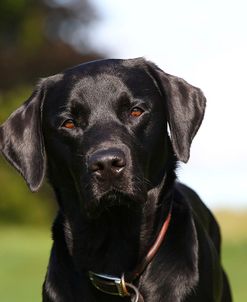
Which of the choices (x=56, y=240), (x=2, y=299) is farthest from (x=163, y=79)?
(x=2, y=299)

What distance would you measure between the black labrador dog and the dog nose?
0.41 feet

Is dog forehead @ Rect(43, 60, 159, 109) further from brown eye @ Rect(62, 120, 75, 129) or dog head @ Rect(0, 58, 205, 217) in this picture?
brown eye @ Rect(62, 120, 75, 129)

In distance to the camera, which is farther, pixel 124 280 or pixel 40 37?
pixel 40 37

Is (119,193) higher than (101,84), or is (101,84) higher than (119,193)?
(101,84)

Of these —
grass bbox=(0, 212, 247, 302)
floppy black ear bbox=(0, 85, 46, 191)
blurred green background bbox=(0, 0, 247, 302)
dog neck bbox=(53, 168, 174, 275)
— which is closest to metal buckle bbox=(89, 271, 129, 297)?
dog neck bbox=(53, 168, 174, 275)

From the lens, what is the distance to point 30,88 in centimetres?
3719

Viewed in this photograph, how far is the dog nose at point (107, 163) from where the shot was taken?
500 cm

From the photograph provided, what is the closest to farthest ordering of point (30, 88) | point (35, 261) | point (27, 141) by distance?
point (27, 141)
point (35, 261)
point (30, 88)

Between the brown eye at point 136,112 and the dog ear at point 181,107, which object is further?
the dog ear at point 181,107

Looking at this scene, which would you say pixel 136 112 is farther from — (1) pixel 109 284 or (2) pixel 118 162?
(1) pixel 109 284

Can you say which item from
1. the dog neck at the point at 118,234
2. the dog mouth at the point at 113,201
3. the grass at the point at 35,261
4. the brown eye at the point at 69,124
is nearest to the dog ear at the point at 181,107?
the dog neck at the point at 118,234

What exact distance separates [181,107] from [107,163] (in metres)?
0.88

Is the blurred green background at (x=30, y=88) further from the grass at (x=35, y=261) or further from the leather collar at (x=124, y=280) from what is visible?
the leather collar at (x=124, y=280)

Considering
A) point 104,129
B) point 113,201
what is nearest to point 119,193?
point 113,201
